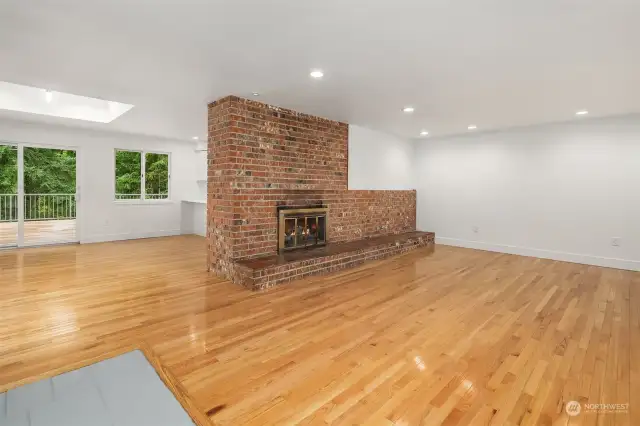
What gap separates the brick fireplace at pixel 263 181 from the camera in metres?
4.09

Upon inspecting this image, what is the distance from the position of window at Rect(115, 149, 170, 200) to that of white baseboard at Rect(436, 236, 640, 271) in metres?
6.44

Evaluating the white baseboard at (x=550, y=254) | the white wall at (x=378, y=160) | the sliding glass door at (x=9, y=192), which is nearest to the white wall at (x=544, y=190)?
the white baseboard at (x=550, y=254)

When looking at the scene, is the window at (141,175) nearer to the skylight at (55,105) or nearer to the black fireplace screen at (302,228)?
the skylight at (55,105)

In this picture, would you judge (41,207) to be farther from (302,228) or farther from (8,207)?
(302,228)

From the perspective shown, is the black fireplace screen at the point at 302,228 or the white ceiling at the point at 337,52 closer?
the white ceiling at the point at 337,52

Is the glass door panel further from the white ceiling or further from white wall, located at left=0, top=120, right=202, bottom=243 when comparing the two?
the white ceiling

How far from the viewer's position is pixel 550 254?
564 centimetres

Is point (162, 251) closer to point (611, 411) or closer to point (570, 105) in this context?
point (611, 411)

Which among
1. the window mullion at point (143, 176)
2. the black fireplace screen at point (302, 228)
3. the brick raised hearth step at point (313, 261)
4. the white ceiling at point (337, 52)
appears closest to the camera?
the white ceiling at point (337, 52)

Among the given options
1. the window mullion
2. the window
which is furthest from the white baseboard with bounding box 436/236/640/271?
the window mullion

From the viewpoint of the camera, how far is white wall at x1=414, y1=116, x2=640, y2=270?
5027 millimetres

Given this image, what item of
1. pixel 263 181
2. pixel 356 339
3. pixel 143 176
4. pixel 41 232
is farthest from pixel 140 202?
pixel 356 339

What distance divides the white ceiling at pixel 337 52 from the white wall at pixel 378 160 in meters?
1.38

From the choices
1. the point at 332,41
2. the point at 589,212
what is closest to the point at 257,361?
the point at 332,41
